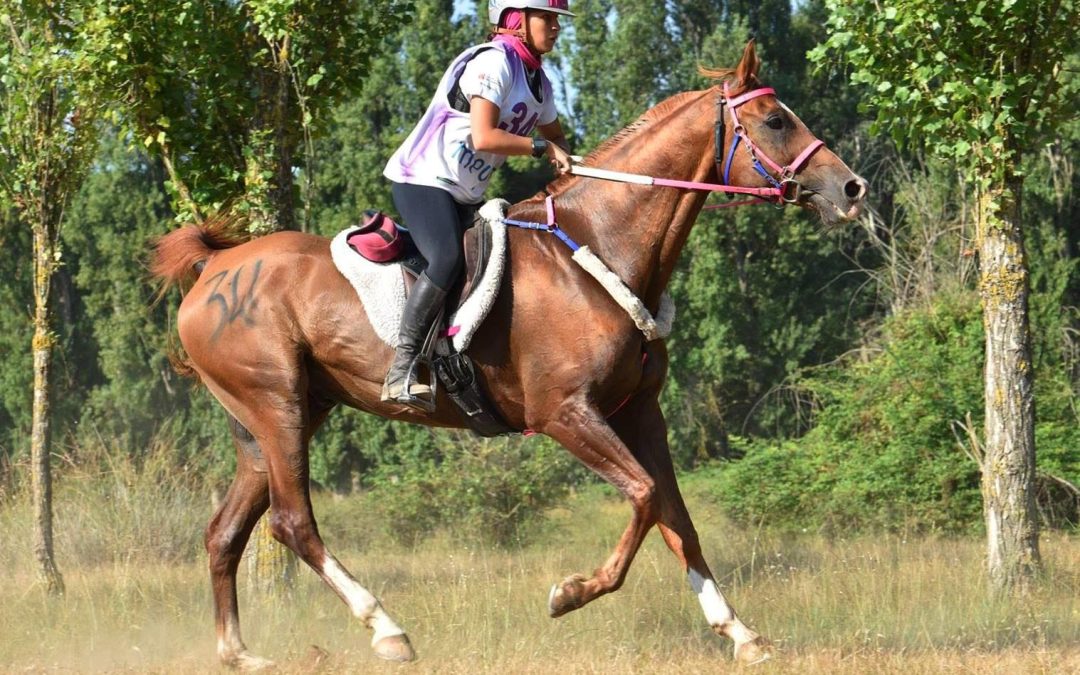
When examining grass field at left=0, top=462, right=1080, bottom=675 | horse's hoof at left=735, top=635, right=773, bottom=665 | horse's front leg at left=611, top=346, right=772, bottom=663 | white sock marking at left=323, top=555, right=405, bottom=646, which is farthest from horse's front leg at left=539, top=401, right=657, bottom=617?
white sock marking at left=323, top=555, right=405, bottom=646

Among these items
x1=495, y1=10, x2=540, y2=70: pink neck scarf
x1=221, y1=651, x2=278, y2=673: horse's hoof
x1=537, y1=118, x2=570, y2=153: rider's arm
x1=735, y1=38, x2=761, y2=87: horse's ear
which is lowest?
x1=221, y1=651, x2=278, y2=673: horse's hoof

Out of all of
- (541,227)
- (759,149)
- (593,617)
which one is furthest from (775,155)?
(593,617)

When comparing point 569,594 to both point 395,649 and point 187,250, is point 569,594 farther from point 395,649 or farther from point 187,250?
point 187,250

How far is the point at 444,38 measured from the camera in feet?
85.4

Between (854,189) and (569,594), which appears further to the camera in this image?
(569,594)

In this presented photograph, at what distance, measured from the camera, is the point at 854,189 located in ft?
21.3

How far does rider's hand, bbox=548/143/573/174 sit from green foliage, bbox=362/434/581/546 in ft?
33.0

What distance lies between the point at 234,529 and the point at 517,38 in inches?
134

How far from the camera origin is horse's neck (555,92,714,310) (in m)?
6.85

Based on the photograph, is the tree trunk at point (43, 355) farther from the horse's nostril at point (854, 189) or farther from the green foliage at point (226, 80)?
the horse's nostril at point (854, 189)

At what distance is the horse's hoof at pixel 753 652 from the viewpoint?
6652 millimetres

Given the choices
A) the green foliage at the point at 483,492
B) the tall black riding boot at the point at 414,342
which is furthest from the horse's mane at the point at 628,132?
the green foliage at the point at 483,492

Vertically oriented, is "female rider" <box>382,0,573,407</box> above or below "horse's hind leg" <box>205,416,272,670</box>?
above

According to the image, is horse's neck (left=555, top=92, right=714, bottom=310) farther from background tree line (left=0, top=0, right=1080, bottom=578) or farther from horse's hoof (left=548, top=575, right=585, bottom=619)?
background tree line (left=0, top=0, right=1080, bottom=578)
